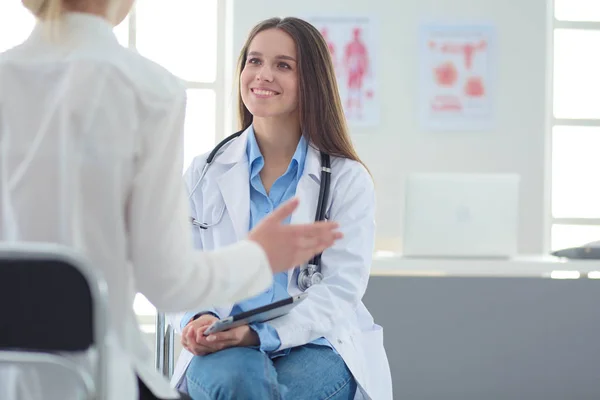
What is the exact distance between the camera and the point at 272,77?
90.1 inches

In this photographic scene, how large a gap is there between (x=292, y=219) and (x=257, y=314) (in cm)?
39

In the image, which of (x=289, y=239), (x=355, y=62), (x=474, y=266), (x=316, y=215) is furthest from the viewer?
(x=355, y=62)

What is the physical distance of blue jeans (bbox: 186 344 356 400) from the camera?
184cm

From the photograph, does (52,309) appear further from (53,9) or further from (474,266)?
(474,266)

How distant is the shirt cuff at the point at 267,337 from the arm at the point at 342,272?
0.01 meters

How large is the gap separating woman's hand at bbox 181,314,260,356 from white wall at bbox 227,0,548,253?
10.5 feet

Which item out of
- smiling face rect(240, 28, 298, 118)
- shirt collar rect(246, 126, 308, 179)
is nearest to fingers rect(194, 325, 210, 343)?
shirt collar rect(246, 126, 308, 179)

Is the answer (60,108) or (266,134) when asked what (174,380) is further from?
(60,108)

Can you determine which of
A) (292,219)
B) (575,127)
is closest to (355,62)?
(575,127)

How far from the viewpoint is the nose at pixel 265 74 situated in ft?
7.50

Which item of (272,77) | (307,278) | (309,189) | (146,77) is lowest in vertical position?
(307,278)

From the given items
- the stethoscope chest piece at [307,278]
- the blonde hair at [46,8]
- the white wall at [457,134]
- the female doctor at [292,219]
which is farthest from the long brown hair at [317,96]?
the white wall at [457,134]

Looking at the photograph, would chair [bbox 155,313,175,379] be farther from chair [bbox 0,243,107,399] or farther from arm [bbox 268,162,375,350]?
chair [bbox 0,243,107,399]

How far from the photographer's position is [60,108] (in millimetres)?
1099
